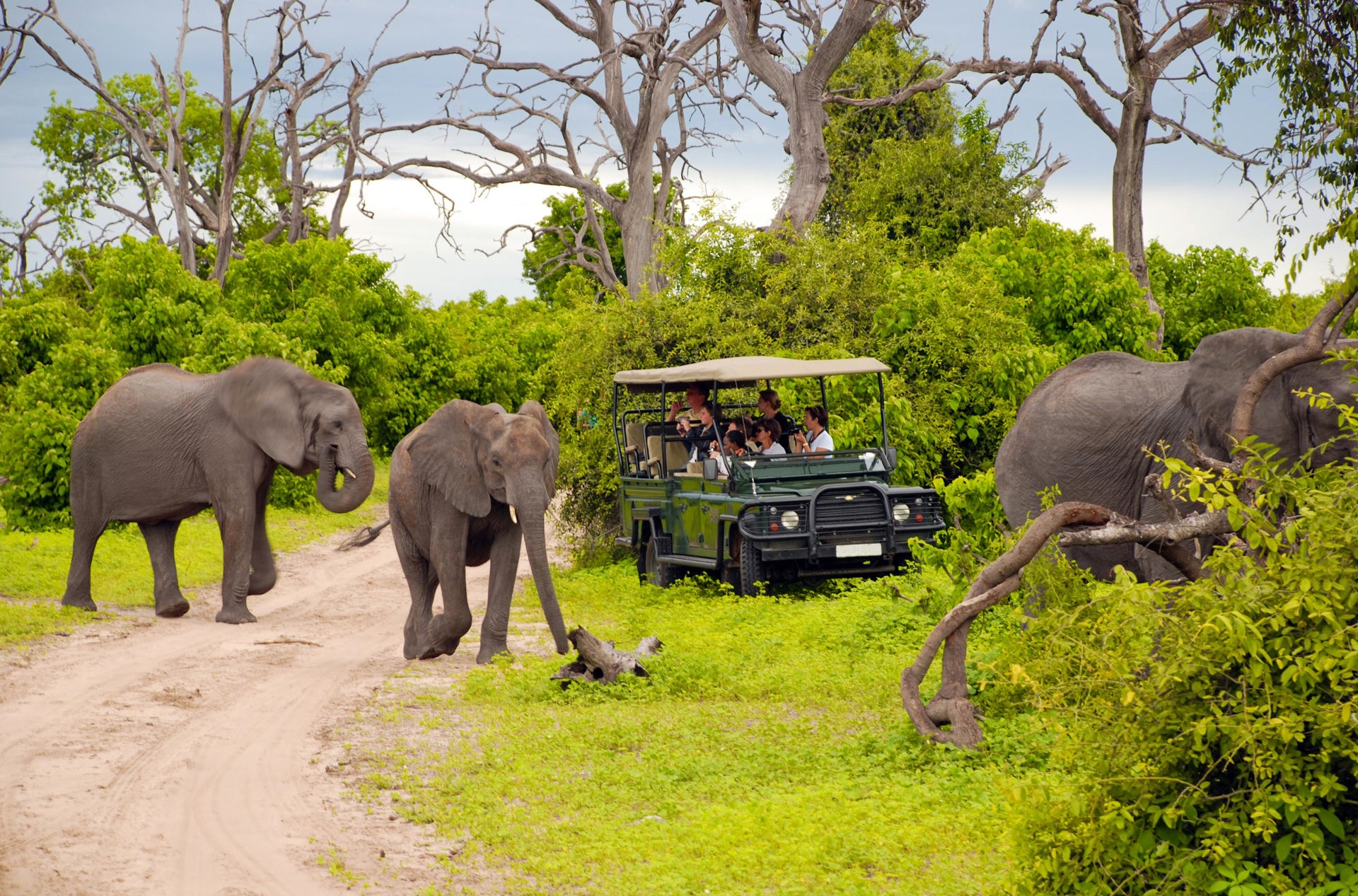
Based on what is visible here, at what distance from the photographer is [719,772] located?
22.6 ft

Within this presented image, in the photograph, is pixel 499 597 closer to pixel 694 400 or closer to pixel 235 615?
pixel 235 615

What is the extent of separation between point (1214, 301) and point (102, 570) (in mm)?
20068

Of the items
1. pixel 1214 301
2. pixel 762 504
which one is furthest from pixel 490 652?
pixel 1214 301

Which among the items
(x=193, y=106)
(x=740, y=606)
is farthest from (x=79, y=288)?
(x=740, y=606)

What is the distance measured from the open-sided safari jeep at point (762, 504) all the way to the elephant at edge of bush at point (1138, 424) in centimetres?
237

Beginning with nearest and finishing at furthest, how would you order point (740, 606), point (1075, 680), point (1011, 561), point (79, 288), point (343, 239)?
point (1075, 680) < point (1011, 561) < point (740, 606) < point (343, 239) < point (79, 288)

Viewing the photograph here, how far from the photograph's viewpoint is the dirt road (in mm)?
5770

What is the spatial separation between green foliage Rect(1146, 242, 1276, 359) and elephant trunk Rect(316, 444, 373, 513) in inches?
672

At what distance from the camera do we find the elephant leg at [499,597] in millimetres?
10719

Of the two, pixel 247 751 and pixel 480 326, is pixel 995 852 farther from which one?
pixel 480 326

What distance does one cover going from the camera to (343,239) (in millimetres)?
31109

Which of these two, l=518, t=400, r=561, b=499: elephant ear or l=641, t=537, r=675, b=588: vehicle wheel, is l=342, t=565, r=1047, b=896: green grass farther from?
l=641, t=537, r=675, b=588: vehicle wheel

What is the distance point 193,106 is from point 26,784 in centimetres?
4229

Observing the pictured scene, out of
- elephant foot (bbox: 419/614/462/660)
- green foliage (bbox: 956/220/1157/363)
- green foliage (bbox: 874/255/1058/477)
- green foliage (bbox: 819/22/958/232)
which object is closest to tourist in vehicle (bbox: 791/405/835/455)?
green foliage (bbox: 874/255/1058/477)
